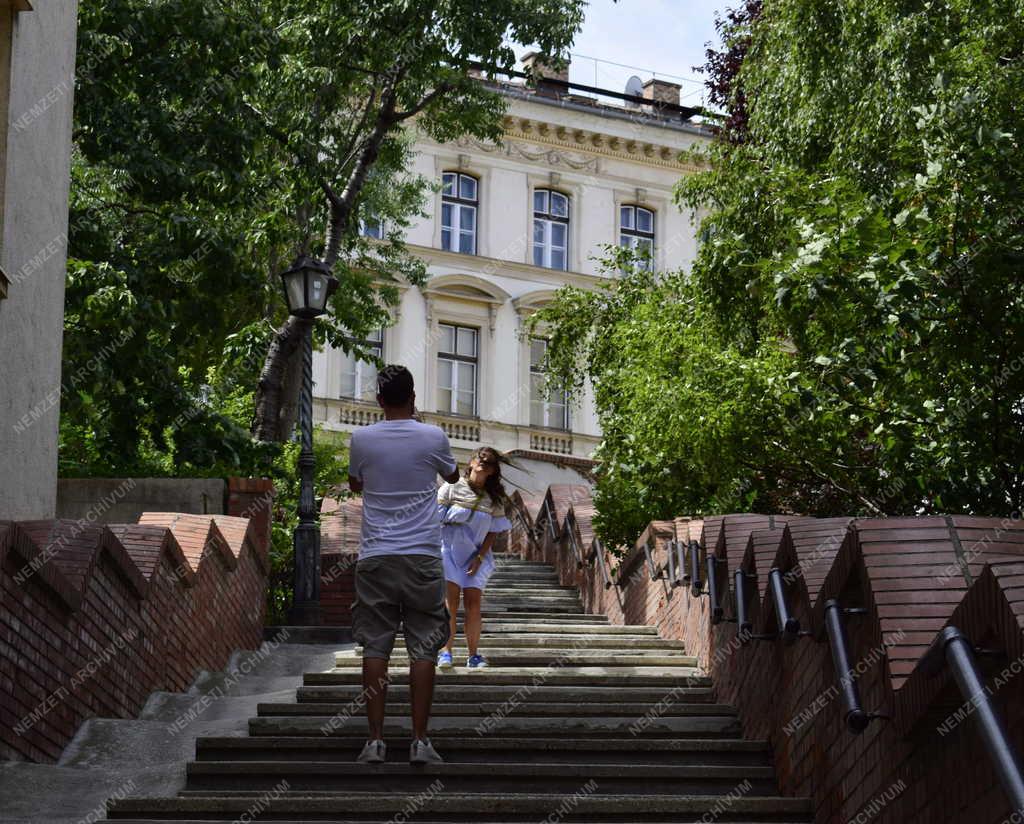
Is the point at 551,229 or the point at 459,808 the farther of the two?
the point at 551,229

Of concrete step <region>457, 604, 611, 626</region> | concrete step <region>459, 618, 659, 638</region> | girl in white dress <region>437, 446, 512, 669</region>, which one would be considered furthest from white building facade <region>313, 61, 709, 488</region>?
girl in white dress <region>437, 446, 512, 669</region>

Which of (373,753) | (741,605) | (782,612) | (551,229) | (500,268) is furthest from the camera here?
(551,229)

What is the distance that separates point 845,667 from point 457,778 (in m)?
2.39

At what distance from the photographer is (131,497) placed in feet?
46.0

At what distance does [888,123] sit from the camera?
46.1ft

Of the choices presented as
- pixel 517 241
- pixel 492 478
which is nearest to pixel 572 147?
pixel 517 241

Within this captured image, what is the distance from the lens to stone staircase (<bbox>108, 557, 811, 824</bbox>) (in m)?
6.71

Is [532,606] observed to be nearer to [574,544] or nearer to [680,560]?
[574,544]

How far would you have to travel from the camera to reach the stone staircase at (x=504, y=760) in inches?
264

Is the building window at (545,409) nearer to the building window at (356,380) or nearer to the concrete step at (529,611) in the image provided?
the building window at (356,380)

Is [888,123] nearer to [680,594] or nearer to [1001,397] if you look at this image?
[1001,397]

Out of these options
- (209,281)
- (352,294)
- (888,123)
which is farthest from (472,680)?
(352,294)

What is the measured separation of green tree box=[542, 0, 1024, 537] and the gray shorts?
14.4 ft

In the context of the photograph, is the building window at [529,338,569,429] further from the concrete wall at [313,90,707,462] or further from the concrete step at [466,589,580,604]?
the concrete step at [466,589,580,604]
